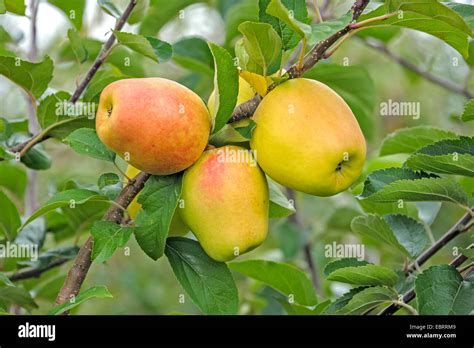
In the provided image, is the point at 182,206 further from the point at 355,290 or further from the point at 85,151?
the point at 355,290

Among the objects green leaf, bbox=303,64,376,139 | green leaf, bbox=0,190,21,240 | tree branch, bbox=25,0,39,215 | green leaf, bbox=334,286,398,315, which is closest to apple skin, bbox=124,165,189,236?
green leaf, bbox=334,286,398,315

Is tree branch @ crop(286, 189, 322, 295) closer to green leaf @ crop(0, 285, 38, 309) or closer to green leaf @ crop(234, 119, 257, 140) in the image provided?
green leaf @ crop(0, 285, 38, 309)

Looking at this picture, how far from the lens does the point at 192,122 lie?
0.85 metres

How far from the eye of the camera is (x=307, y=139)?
0.82 metres

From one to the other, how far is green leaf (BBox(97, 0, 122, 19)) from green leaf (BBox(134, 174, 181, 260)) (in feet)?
1.42

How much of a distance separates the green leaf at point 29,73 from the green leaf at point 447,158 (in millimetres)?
562

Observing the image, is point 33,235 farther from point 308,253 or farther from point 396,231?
point 308,253

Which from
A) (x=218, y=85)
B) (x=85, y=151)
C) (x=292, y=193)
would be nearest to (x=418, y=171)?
(x=218, y=85)

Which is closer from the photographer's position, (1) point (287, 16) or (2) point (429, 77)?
(1) point (287, 16)

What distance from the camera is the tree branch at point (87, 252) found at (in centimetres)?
87

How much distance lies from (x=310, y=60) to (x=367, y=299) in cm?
32

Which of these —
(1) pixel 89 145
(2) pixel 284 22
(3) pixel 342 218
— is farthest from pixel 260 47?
(3) pixel 342 218

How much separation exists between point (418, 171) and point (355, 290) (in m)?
0.18

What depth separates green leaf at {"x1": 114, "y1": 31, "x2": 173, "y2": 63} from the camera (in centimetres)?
103
